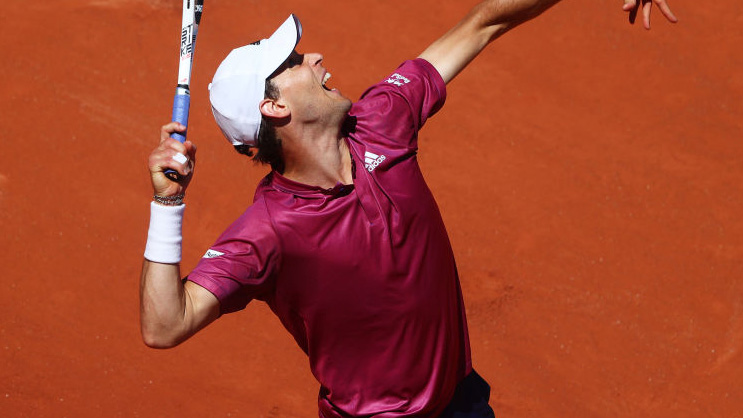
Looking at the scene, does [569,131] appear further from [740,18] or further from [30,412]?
[30,412]

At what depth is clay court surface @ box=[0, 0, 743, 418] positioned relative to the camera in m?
6.39

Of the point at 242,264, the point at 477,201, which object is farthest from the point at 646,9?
the point at 477,201

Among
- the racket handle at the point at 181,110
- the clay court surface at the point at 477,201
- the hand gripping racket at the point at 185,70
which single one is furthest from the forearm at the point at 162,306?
the clay court surface at the point at 477,201

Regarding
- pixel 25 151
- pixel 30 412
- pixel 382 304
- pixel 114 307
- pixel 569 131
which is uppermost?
pixel 382 304

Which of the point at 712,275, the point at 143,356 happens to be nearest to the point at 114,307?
the point at 143,356

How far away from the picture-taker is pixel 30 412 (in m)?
6.36

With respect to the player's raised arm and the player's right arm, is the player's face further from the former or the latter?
the player's raised arm

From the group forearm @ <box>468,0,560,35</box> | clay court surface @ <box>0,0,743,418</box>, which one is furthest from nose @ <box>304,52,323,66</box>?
clay court surface @ <box>0,0,743,418</box>

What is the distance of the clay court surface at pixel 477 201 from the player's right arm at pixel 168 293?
307 centimetres

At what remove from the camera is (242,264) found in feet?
11.4

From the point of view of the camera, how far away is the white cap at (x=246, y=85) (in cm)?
375

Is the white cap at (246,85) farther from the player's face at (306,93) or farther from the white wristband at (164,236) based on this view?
the white wristband at (164,236)

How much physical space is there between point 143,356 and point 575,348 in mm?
2919

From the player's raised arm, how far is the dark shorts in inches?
54.1
